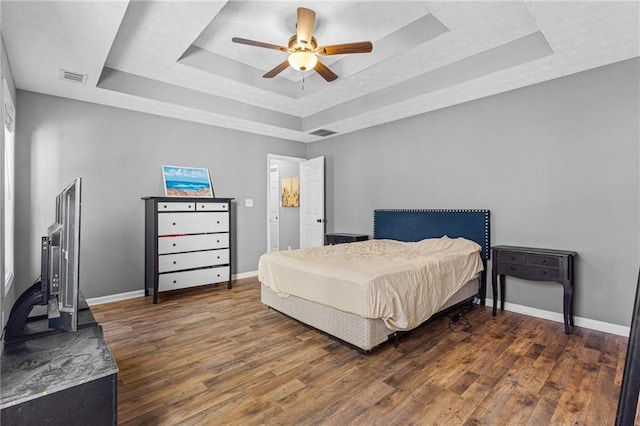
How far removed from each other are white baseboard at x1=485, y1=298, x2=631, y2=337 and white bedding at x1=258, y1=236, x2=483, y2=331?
53 centimetres

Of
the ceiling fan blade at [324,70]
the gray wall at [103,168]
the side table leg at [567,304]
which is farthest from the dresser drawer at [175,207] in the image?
the side table leg at [567,304]

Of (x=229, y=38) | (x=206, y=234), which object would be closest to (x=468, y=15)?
(x=229, y=38)

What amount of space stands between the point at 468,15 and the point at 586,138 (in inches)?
65.7

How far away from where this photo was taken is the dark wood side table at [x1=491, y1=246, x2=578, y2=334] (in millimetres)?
2916

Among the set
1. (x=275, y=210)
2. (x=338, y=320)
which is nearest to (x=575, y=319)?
(x=338, y=320)

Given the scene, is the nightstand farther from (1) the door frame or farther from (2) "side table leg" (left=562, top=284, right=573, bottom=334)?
(2) "side table leg" (left=562, top=284, right=573, bottom=334)

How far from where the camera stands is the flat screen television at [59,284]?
58.1 inches

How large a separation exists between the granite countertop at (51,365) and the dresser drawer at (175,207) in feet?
8.18

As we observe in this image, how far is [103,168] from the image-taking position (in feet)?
12.9

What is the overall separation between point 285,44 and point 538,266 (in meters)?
3.34

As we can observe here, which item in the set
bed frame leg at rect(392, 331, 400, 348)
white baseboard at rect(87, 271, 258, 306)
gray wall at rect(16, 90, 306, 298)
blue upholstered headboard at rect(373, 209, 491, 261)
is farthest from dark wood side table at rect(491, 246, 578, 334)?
white baseboard at rect(87, 271, 258, 306)

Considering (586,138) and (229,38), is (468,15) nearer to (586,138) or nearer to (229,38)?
(586,138)

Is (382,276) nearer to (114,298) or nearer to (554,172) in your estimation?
(554,172)

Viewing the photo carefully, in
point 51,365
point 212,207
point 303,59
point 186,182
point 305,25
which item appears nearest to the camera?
point 51,365
